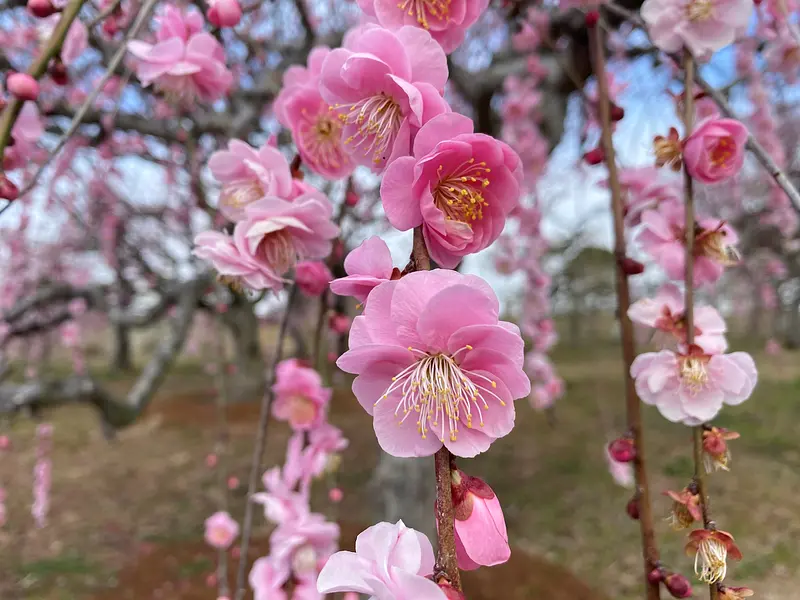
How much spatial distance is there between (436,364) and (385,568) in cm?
15

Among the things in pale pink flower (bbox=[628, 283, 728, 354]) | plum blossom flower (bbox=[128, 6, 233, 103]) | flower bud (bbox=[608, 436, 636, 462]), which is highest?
plum blossom flower (bbox=[128, 6, 233, 103])

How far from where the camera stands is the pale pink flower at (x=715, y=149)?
0.64 m

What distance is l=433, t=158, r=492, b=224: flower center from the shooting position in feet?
1.56

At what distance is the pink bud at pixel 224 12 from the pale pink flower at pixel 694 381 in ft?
2.31

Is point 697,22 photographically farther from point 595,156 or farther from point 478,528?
point 478,528

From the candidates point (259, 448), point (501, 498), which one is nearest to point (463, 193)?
point (259, 448)

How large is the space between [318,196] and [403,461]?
6.98 feet

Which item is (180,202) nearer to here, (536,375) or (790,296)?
(536,375)

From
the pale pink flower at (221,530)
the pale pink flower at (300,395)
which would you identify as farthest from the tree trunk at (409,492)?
the pale pink flower at (300,395)

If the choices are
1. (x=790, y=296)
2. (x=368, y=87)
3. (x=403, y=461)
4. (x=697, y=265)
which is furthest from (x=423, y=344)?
(x=790, y=296)

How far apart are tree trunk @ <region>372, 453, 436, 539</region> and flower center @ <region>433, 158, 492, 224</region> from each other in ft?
6.86

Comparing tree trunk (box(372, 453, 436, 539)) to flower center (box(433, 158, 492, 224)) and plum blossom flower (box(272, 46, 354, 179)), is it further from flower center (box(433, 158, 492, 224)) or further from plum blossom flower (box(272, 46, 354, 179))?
flower center (box(433, 158, 492, 224))

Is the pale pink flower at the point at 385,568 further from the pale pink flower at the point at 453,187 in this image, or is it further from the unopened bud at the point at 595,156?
the unopened bud at the point at 595,156

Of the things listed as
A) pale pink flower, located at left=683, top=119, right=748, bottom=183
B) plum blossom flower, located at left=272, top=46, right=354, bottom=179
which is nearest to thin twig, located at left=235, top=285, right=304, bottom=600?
plum blossom flower, located at left=272, top=46, right=354, bottom=179
